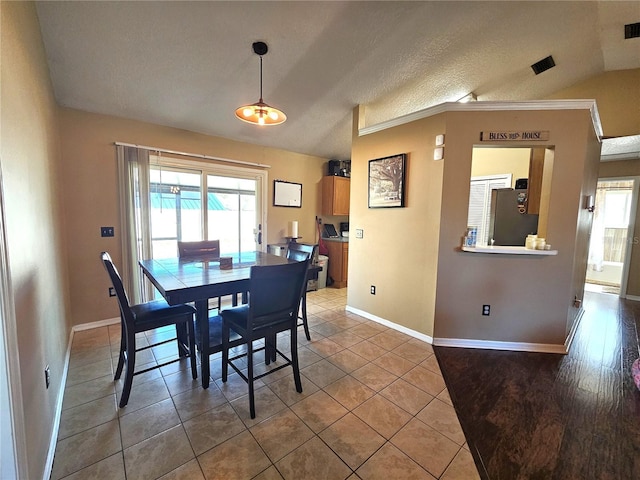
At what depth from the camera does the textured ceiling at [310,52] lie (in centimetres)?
212

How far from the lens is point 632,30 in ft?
9.17

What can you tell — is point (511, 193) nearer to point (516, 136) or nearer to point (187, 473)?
point (516, 136)

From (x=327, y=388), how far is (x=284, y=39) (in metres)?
2.93

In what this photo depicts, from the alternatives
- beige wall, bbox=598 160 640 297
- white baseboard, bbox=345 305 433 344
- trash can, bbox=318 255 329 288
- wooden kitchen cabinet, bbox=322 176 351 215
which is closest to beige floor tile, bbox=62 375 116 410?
white baseboard, bbox=345 305 433 344

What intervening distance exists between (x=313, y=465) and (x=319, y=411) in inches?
15.7

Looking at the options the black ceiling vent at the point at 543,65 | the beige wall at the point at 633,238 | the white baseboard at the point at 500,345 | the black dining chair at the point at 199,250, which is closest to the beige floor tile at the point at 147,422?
the black dining chair at the point at 199,250

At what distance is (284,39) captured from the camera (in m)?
2.38

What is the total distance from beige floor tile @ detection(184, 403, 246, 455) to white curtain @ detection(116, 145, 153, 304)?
2.10 metres

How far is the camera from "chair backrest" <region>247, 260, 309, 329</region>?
1760 millimetres

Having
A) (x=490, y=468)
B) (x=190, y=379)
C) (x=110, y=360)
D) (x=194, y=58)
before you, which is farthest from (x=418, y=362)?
(x=194, y=58)

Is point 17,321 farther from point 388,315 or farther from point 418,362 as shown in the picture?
point 388,315

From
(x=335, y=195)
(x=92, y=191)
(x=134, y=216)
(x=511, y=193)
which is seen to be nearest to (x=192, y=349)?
(x=134, y=216)

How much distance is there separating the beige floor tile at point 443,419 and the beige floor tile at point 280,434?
2.58 ft

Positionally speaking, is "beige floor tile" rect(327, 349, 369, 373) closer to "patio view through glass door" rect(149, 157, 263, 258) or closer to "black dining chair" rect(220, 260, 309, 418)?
"black dining chair" rect(220, 260, 309, 418)
